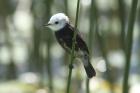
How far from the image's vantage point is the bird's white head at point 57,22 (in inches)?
65.9

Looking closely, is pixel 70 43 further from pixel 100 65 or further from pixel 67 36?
pixel 100 65

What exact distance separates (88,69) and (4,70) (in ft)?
5.41

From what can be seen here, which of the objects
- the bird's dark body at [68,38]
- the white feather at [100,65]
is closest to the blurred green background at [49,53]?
the white feather at [100,65]

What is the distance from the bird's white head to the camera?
1.67 meters

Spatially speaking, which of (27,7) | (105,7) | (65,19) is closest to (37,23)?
(27,7)

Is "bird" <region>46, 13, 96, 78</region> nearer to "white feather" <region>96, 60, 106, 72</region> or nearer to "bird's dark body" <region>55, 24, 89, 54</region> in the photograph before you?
"bird's dark body" <region>55, 24, 89, 54</region>

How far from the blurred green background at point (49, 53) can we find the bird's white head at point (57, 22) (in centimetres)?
42

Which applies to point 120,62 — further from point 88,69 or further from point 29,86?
point 88,69

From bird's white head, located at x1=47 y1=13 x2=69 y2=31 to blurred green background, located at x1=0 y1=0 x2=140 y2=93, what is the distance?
1.38 feet

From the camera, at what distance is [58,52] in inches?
133

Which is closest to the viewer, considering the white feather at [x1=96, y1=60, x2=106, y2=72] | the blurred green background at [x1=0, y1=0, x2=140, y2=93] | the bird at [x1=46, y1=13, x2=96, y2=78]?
the bird at [x1=46, y1=13, x2=96, y2=78]

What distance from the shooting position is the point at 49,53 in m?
2.33

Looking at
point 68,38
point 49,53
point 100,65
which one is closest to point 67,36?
point 68,38

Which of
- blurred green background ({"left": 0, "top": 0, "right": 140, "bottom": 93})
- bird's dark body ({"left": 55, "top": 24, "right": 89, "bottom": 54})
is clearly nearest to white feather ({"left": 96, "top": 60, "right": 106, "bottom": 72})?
blurred green background ({"left": 0, "top": 0, "right": 140, "bottom": 93})
